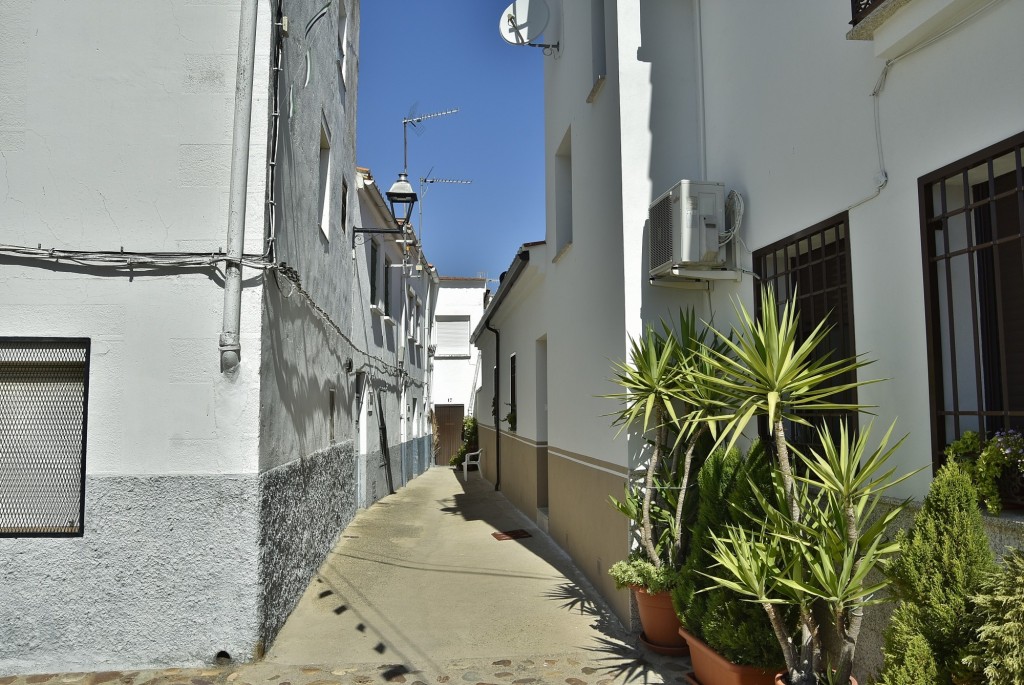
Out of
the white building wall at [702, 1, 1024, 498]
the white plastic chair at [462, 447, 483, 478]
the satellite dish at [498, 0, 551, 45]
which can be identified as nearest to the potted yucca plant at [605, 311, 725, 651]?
the white building wall at [702, 1, 1024, 498]

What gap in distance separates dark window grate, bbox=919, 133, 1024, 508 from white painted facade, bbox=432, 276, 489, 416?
2409 cm

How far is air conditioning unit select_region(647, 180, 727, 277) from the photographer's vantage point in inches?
224

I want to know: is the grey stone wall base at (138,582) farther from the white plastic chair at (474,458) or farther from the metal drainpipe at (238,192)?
the white plastic chair at (474,458)

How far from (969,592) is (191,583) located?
187 inches

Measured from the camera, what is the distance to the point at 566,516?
877cm

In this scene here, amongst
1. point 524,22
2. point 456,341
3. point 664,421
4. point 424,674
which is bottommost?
point 424,674

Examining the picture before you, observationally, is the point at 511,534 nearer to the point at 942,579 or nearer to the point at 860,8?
the point at 942,579

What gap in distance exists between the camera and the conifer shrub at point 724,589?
432cm

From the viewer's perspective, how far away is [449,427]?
2891 centimetres

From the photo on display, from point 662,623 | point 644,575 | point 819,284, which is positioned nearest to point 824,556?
point 819,284

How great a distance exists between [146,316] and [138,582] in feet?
6.14

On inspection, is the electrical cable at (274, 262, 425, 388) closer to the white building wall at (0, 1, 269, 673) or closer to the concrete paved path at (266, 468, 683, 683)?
the white building wall at (0, 1, 269, 673)

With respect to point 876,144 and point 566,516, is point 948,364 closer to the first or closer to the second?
point 876,144

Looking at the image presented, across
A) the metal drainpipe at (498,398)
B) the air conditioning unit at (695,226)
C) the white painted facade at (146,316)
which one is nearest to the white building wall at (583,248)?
the air conditioning unit at (695,226)
